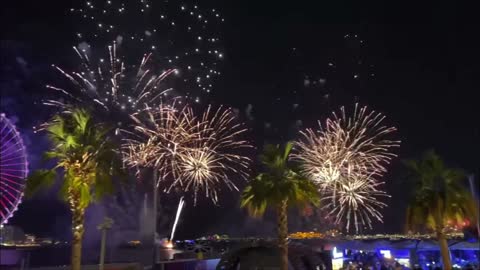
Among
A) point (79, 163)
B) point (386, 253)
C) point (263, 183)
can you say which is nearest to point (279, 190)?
point (263, 183)

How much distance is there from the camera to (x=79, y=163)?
77.0 ft

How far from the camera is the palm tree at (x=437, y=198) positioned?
84.6 ft

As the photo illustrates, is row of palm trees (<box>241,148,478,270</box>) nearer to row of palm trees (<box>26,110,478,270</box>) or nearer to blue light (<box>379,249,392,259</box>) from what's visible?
row of palm trees (<box>26,110,478,270</box>)

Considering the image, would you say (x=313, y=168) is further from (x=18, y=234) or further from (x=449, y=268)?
(x=18, y=234)

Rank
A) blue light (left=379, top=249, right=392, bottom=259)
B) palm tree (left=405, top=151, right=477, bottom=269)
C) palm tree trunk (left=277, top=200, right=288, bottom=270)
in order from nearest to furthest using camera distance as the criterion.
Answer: palm tree (left=405, top=151, right=477, bottom=269)
palm tree trunk (left=277, top=200, right=288, bottom=270)
blue light (left=379, top=249, right=392, bottom=259)

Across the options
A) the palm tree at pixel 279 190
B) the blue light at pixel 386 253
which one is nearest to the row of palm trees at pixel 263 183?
the palm tree at pixel 279 190

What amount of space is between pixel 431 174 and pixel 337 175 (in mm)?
13424

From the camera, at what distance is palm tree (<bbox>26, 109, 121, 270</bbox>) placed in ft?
76.3

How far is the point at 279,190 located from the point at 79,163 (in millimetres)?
11958

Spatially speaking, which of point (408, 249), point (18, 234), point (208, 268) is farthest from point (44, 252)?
point (408, 249)

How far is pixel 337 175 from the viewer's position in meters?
39.7

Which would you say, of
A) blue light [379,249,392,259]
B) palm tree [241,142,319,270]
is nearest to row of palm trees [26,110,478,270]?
palm tree [241,142,319,270]

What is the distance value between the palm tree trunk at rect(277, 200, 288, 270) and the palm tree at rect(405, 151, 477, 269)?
724cm

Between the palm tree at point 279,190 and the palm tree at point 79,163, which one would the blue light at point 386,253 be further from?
the palm tree at point 79,163
